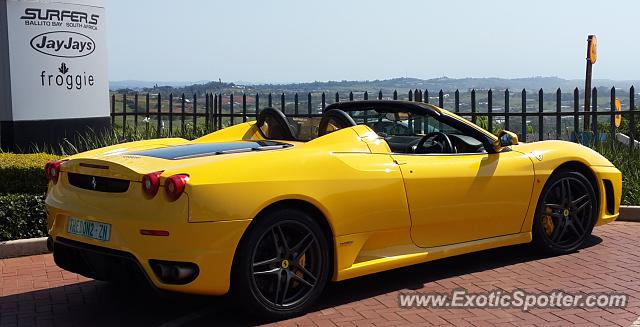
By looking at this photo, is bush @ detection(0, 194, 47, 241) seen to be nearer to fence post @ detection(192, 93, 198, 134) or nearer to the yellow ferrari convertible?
the yellow ferrari convertible

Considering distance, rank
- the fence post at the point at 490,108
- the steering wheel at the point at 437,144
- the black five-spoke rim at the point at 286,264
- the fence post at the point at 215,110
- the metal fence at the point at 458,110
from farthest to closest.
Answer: the fence post at the point at 215,110 < the fence post at the point at 490,108 < the metal fence at the point at 458,110 < the steering wheel at the point at 437,144 < the black five-spoke rim at the point at 286,264

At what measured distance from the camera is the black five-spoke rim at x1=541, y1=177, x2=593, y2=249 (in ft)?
20.2

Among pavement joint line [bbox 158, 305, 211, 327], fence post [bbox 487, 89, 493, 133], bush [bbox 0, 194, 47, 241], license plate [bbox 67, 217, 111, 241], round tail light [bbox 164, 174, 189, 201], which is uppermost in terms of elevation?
fence post [bbox 487, 89, 493, 133]

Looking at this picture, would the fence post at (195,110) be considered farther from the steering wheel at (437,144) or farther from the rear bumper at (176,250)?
the rear bumper at (176,250)

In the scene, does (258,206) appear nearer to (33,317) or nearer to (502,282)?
(33,317)

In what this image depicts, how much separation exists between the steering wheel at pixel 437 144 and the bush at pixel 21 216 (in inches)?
143

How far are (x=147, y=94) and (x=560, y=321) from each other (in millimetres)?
11370

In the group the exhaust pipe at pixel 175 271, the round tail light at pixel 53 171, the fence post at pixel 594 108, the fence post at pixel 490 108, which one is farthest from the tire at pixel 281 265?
the fence post at pixel 490 108

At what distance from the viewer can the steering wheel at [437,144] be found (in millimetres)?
5637

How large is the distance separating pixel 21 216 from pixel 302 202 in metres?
3.40

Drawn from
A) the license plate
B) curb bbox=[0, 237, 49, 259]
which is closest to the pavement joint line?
the license plate

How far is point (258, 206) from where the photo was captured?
171 inches

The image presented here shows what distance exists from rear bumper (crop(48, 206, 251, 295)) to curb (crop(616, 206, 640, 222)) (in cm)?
545

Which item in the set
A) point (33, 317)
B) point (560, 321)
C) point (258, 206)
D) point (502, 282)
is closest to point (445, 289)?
point (502, 282)
